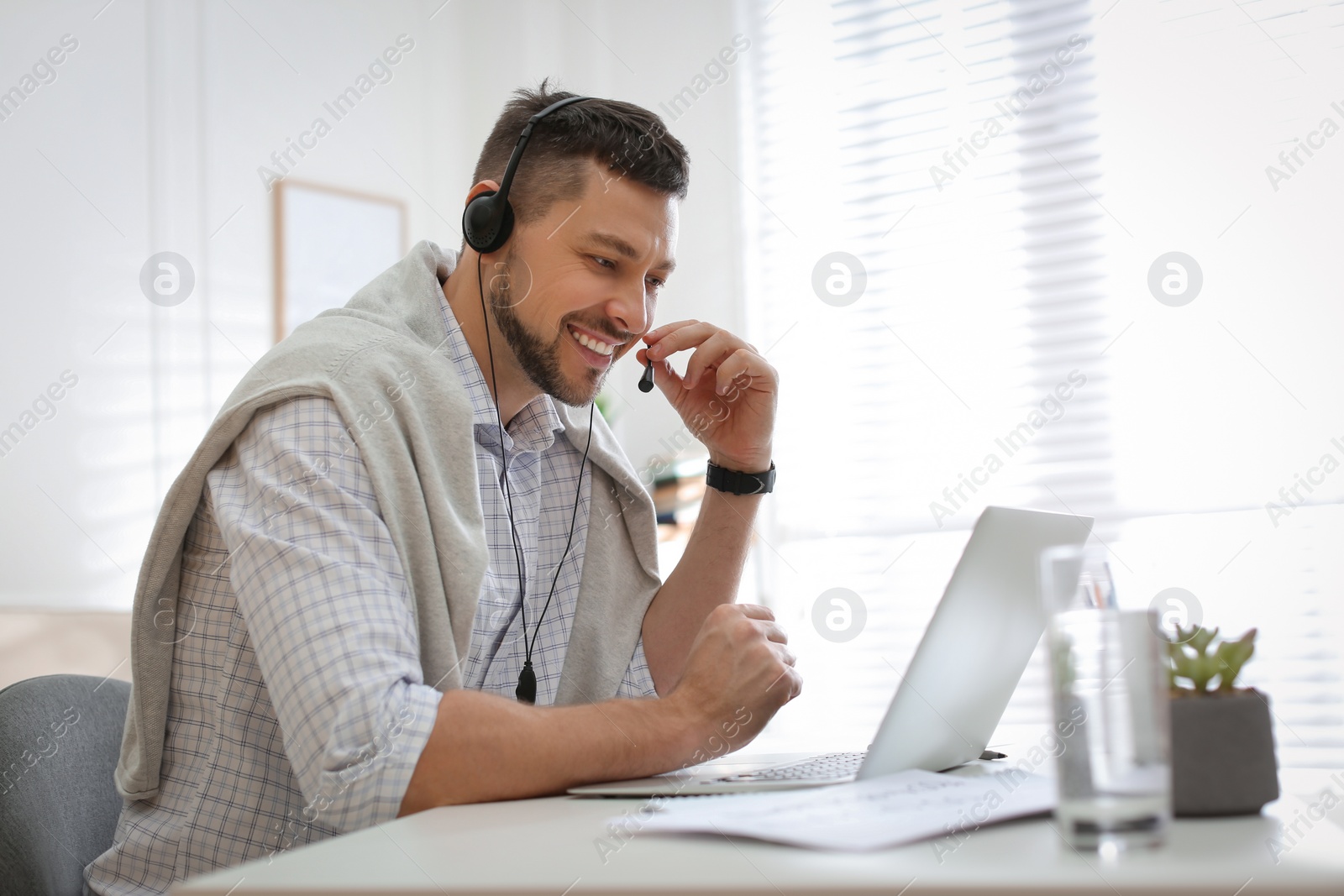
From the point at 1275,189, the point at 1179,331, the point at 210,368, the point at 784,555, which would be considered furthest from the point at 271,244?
the point at 1275,189

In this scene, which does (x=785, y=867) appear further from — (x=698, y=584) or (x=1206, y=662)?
(x=698, y=584)

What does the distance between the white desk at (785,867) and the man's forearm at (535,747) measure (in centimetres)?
17

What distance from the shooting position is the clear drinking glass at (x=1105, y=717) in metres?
0.50

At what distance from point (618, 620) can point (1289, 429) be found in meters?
1.66

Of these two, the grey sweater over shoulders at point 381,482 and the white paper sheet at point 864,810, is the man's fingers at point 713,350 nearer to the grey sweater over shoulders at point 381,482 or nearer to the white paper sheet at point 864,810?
the grey sweater over shoulders at point 381,482

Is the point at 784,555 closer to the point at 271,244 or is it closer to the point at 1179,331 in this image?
the point at 1179,331

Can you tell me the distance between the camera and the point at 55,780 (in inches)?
41.2

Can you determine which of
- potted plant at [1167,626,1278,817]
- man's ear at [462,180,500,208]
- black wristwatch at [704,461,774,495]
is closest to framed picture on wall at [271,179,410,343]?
man's ear at [462,180,500,208]

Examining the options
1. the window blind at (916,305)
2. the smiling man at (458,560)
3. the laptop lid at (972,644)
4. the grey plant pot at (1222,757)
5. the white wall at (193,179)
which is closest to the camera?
the grey plant pot at (1222,757)

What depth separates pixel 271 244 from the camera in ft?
8.87

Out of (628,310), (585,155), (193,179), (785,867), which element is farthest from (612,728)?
(193,179)

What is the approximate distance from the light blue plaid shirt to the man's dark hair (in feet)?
0.78

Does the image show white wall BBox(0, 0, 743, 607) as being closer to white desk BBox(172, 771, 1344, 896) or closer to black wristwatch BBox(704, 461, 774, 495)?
black wristwatch BBox(704, 461, 774, 495)

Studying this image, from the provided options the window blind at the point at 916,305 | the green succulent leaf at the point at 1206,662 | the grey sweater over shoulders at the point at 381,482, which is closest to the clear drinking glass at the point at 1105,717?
the green succulent leaf at the point at 1206,662
